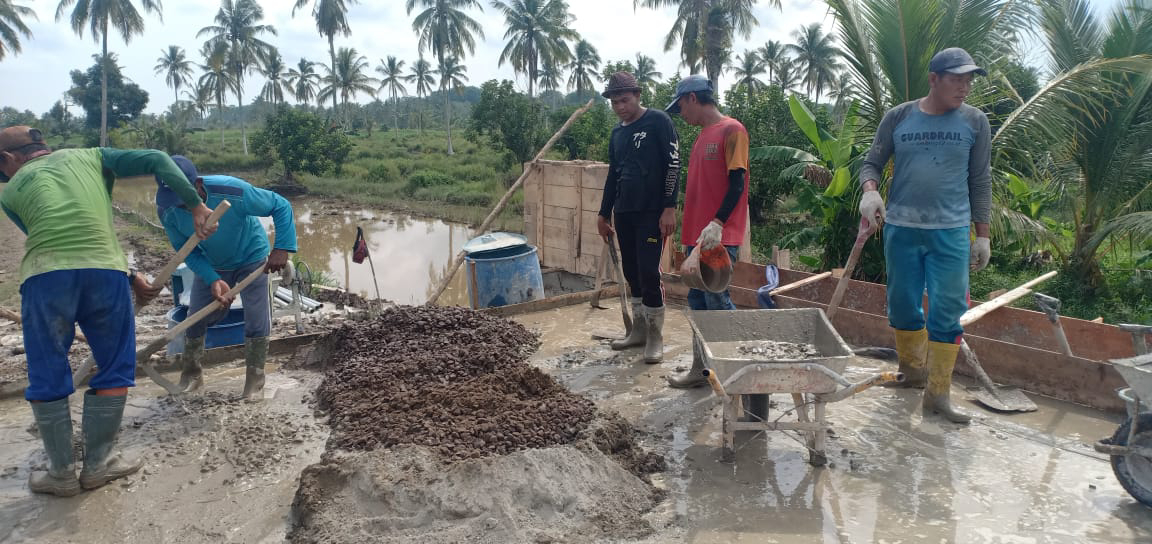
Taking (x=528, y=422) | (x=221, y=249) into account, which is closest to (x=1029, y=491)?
(x=528, y=422)

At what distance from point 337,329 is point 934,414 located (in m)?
4.39

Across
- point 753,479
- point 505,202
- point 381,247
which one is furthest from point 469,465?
point 381,247

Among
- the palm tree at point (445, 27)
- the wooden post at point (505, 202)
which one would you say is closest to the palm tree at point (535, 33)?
the palm tree at point (445, 27)

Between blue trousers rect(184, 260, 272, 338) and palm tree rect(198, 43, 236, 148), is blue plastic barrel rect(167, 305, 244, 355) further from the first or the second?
palm tree rect(198, 43, 236, 148)

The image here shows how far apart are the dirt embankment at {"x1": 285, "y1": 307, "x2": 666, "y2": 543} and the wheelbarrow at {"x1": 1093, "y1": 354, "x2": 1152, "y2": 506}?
2.05m

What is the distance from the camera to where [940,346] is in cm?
425

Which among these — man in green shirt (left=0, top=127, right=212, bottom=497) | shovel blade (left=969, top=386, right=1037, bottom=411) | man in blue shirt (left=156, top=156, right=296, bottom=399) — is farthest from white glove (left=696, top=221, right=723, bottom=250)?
man in green shirt (left=0, top=127, right=212, bottom=497)

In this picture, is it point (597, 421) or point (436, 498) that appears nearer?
point (436, 498)

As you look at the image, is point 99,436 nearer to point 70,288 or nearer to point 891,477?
point 70,288

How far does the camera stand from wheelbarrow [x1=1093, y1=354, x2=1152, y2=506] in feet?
10.5

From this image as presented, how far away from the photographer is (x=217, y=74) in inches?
1943

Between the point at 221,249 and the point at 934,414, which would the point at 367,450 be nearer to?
the point at 221,249

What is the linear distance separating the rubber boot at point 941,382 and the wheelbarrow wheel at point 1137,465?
37.3 inches

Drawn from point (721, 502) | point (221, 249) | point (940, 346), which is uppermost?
point (221, 249)
